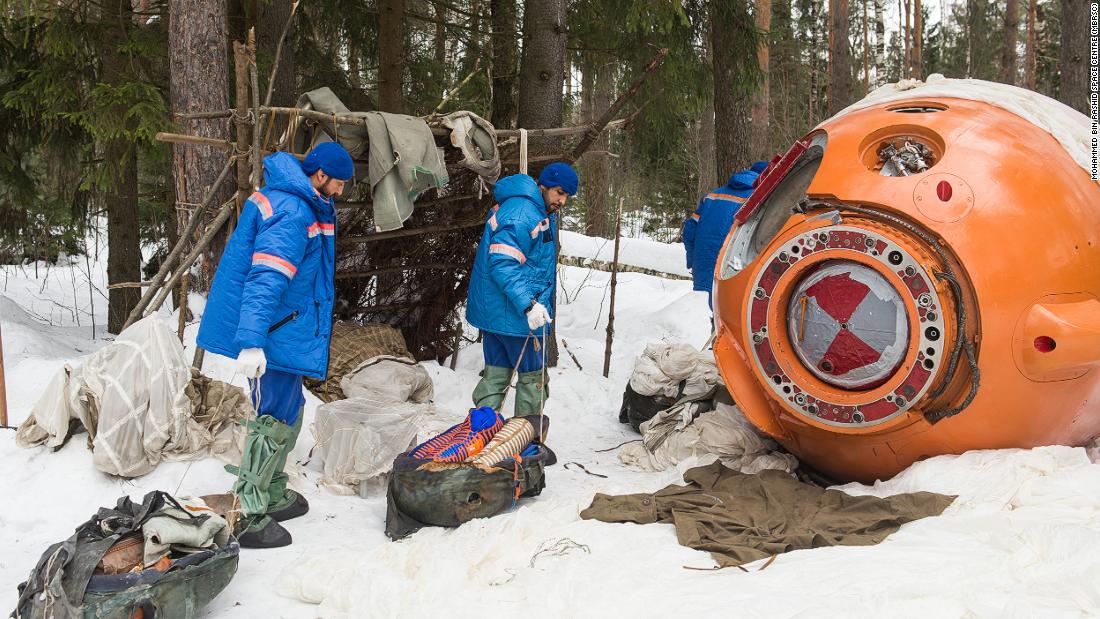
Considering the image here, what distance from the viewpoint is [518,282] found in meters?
5.02

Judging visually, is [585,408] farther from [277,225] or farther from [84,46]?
[84,46]

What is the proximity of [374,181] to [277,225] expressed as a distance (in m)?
1.29

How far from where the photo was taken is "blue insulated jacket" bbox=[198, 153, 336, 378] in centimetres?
390

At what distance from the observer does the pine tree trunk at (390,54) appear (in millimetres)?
8344

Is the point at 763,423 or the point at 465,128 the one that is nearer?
the point at 763,423

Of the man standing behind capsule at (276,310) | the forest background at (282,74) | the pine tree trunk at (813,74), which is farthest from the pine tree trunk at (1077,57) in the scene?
the pine tree trunk at (813,74)

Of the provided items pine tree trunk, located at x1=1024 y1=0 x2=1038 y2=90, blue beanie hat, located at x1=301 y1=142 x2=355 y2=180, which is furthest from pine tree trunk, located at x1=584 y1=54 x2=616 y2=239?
pine tree trunk, located at x1=1024 y1=0 x2=1038 y2=90

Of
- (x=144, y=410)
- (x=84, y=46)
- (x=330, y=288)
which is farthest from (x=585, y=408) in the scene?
(x=84, y=46)

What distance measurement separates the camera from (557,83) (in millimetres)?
7070

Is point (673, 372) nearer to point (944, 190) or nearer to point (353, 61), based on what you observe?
point (944, 190)

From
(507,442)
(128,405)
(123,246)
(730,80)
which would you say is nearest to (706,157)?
(730,80)

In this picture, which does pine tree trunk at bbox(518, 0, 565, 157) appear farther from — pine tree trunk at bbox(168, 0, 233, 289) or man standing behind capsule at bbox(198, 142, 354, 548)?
man standing behind capsule at bbox(198, 142, 354, 548)

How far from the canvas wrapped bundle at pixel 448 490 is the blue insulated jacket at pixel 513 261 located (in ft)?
3.41

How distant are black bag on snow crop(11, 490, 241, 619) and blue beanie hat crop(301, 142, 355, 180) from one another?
1.79 m
